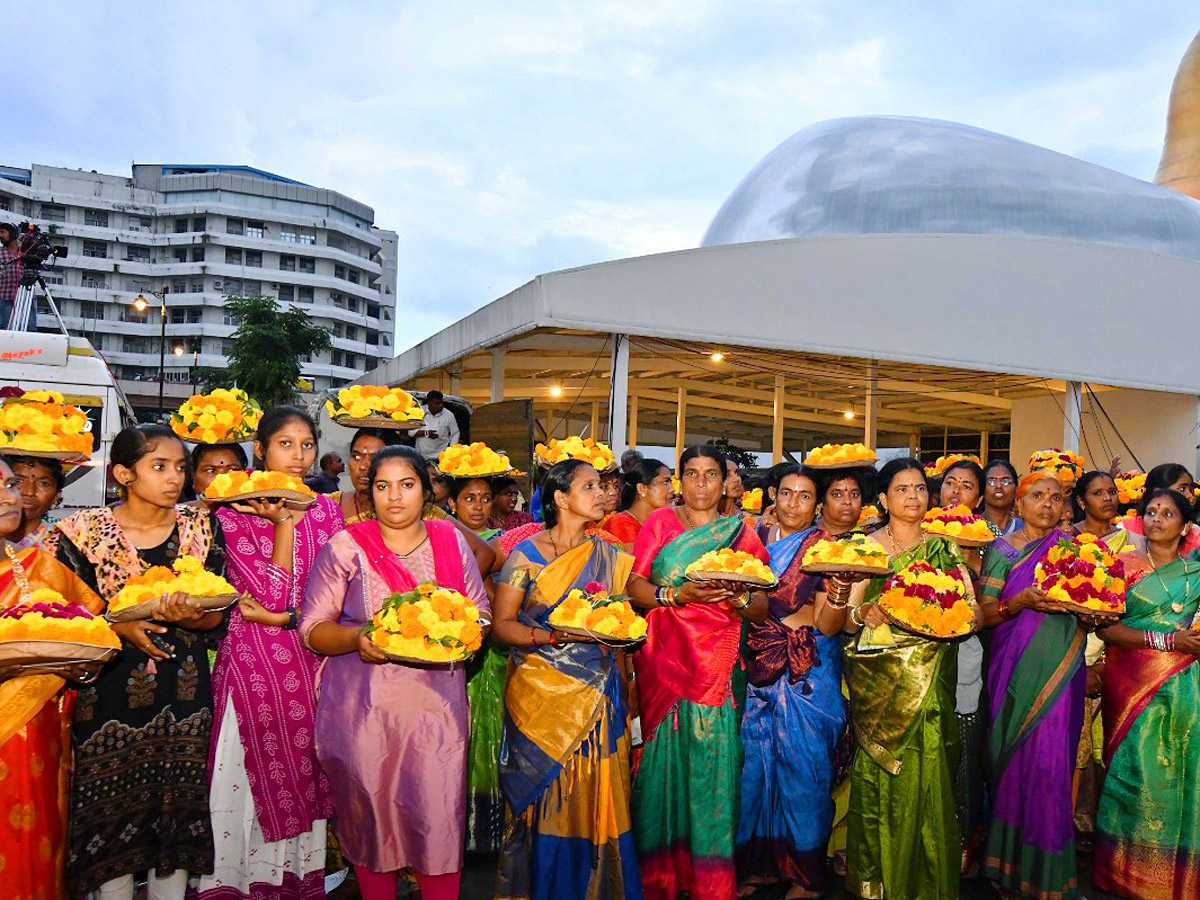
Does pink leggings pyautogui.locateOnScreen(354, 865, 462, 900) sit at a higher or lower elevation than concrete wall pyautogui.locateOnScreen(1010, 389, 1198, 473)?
lower

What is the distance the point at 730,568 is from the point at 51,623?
2.45 meters

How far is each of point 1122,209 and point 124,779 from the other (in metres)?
27.6

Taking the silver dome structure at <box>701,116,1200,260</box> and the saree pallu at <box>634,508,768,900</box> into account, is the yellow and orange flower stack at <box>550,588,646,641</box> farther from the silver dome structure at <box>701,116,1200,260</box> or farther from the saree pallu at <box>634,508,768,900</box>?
the silver dome structure at <box>701,116,1200,260</box>

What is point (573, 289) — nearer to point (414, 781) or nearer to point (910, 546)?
point (910, 546)

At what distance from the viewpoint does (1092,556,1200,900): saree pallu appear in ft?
15.2

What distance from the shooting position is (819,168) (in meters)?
29.2

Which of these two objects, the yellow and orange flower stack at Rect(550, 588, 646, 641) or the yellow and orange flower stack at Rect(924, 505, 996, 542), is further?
the yellow and orange flower stack at Rect(924, 505, 996, 542)

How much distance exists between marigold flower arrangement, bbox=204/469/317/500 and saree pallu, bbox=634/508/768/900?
1.67m

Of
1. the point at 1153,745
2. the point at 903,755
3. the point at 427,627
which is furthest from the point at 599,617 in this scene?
the point at 1153,745

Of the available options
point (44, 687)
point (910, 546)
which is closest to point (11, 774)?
point (44, 687)

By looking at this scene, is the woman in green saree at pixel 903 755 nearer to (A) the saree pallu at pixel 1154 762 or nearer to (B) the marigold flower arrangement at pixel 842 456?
(B) the marigold flower arrangement at pixel 842 456

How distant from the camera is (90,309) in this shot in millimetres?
62000

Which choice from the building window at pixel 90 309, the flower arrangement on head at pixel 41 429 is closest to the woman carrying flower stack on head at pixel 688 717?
the flower arrangement on head at pixel 41 429

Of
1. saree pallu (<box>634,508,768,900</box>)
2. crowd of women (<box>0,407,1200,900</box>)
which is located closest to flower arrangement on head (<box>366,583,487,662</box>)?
crowd of women (<box>0,407,1200,900</box>)
